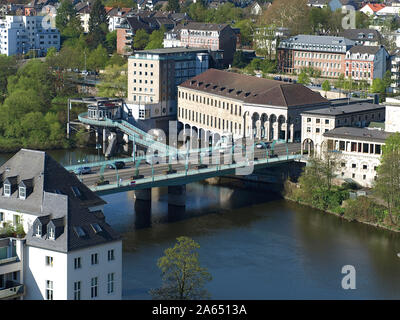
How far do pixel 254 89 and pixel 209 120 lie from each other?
5110mm

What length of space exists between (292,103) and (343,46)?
92.0ft

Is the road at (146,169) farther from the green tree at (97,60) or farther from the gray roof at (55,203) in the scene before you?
the green tree at (97,60)

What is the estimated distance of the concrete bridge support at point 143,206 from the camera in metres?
58.7

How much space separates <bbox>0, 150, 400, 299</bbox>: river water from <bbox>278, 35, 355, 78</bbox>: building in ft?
126

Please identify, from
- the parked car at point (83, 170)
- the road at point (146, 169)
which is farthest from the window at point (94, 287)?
the parked car at point (83, 170)

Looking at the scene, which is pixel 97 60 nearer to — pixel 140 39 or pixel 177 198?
pixel 140 39

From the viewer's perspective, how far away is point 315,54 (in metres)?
104

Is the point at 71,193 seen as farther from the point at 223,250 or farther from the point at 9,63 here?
the point at 9,63

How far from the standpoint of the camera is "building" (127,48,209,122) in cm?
8794

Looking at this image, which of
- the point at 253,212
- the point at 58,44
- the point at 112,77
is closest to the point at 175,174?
the point at 253,212

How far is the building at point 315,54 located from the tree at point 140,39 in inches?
728

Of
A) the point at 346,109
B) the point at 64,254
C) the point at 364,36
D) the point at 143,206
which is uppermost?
the point at 364,36

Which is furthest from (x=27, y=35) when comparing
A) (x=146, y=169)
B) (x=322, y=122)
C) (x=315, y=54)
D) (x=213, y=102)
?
(x=146, y=169)

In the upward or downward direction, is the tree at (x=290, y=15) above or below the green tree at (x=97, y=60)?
above
